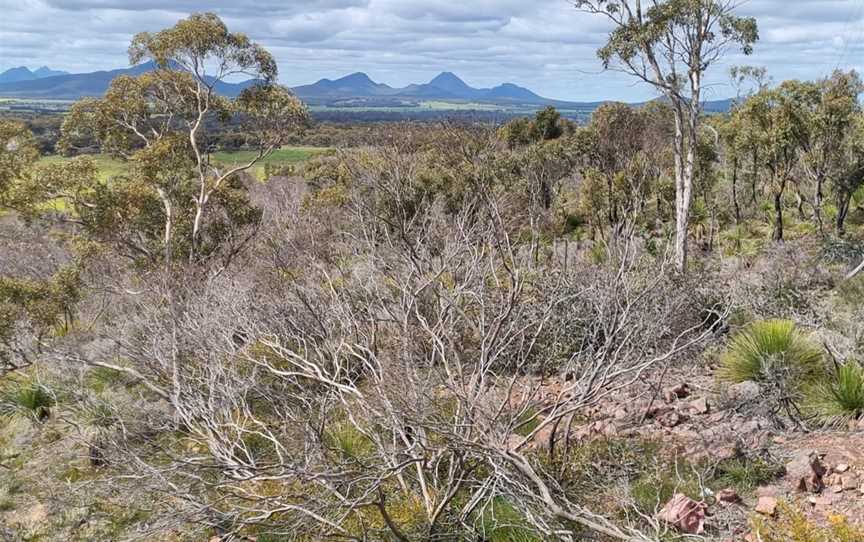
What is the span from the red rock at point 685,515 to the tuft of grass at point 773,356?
2.24 m

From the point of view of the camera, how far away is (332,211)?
16.5 meters

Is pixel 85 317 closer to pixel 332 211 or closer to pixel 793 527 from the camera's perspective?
pixel 332 211

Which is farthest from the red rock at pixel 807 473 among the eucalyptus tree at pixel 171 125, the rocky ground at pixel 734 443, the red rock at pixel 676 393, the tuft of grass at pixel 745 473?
the eucalyptus tree at pixel 171 125

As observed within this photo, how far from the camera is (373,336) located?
19.7ft

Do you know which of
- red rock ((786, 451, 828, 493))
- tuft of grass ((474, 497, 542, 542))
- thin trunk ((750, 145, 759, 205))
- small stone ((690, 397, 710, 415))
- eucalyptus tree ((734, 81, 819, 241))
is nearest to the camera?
tuft of grass ((474, 497, 542, 542))

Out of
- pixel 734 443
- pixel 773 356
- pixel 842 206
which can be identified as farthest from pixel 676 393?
pixel 842 206

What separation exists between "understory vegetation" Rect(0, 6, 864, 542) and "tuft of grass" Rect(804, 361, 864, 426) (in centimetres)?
2

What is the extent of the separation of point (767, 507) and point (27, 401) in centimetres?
951

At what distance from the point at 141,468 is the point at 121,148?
860 centimetres

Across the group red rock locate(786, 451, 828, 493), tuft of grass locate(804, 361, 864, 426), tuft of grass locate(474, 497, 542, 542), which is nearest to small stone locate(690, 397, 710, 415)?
tuft of grass locate(804, 361, 864, 426)

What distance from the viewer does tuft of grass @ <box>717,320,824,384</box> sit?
6742 millimetres

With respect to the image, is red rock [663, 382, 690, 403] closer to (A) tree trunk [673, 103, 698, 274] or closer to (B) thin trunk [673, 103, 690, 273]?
(A) tree trunk [673, 103, 698, 274]

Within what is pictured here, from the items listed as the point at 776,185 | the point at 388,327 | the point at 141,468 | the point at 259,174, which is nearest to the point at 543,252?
the point at 776,185

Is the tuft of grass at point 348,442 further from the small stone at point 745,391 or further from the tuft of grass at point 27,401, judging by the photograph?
the tuft of grass at point 27,401
